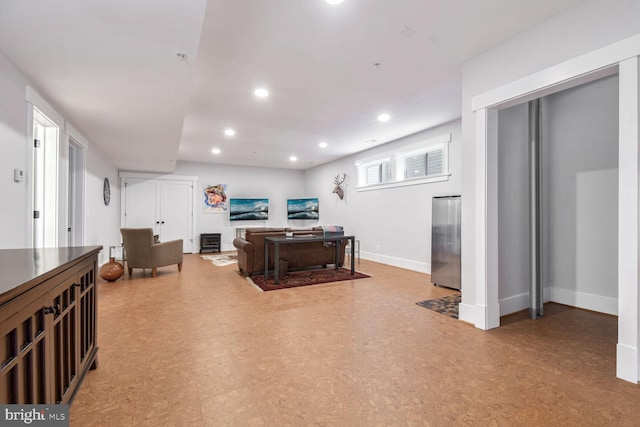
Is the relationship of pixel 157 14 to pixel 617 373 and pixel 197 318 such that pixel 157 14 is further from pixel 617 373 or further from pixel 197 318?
pixel 617 373

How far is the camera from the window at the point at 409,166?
5.30m

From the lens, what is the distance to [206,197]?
8844 millimetres

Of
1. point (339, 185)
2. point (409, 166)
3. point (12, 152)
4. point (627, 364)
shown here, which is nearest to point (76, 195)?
point (12, 152)

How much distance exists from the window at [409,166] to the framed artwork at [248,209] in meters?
3.47

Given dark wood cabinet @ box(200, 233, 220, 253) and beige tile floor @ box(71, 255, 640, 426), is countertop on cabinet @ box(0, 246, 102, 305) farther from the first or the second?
dark wood cabinet @ box(200, 233, 220, 253)

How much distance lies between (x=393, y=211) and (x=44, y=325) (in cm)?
579

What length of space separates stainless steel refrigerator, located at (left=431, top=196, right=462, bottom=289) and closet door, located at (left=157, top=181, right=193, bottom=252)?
677 centimetres

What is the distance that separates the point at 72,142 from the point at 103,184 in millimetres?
2263

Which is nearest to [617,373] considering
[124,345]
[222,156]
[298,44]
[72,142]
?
[298,44]

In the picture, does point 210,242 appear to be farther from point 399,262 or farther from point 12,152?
point 12,152

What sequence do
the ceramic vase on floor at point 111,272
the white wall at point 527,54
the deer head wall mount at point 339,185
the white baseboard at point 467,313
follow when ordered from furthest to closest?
the deer head wall mount at point 339,185 → the ceramic vase on floor at point 111,272 → the white baseboard at point 467,313 → the white wall at point 527,54

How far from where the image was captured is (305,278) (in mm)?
5066

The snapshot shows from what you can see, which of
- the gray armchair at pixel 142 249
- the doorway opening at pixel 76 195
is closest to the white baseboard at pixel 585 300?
the gray armchair at pixel 142 249

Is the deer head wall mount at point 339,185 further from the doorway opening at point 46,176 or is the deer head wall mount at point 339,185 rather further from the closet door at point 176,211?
the doorway opening at point 46,176
